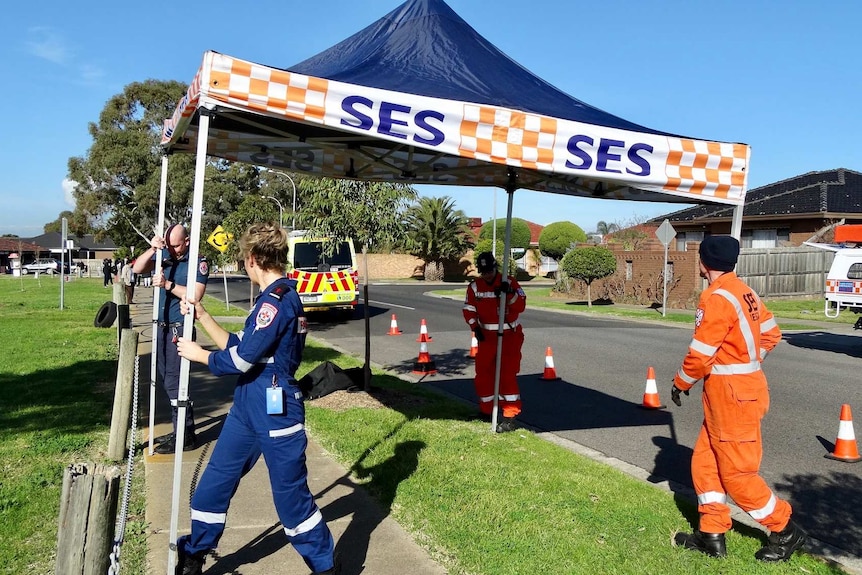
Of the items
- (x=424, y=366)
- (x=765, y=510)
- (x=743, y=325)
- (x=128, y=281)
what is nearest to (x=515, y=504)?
(x=765, y=510)

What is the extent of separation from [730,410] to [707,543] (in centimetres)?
82

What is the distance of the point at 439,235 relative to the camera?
51.2 metres

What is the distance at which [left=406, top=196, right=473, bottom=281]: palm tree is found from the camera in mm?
50156

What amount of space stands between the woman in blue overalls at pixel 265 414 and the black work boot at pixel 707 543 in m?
2.12

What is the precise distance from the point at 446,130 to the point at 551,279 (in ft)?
175

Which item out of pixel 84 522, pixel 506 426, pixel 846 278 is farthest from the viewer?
pixel 846 278

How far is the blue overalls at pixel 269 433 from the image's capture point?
337 cm

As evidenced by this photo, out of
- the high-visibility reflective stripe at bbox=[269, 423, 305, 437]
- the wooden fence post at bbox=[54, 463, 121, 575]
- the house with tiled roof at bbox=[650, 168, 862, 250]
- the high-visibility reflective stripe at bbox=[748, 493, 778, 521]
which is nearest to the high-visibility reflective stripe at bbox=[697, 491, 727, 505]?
the high-visibility reflective stripe at bbox=[748, 493, 778, 521]

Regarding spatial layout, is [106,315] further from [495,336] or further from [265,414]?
[265,414]

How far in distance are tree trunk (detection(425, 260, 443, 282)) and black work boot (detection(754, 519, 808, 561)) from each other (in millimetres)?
48104

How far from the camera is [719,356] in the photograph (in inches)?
158

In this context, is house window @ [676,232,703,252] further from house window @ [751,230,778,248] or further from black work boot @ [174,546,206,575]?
black work boot @ [174,546,206,575]

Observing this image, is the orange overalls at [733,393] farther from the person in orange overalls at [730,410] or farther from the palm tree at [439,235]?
the palm tree at [439,235]

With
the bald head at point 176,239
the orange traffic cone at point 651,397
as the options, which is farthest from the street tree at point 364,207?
the orange traffic cone at point 651,397
